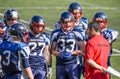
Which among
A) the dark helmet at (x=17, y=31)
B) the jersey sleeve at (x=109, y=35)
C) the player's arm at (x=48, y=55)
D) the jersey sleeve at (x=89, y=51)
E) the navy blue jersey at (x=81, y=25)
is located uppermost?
the dark helmet at (x=17, y=31)

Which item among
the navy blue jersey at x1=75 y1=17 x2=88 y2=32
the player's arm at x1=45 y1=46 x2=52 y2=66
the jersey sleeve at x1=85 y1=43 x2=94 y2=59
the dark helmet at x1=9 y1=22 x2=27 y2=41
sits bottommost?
the player's arm at x1=45 y1=46 x2=52 y2=66

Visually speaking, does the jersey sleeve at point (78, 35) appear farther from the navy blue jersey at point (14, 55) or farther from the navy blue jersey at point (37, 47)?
the navy blue jersey at point (14, 55)

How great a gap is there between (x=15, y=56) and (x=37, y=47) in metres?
2.07

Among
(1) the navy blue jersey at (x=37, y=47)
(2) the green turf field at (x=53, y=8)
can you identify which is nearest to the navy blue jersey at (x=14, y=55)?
(1) the navy blue jersey at (x=37, y=47)

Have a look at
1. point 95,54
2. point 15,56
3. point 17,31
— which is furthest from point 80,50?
point 15,56

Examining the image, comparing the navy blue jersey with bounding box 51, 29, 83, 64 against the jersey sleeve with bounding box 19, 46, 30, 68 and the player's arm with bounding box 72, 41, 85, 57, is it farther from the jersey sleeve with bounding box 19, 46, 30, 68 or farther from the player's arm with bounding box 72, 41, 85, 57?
the jersey sleeve with bounding box 19, 46, 30, 68

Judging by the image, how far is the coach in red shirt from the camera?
9461mm

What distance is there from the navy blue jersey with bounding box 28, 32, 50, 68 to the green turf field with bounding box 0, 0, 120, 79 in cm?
1059

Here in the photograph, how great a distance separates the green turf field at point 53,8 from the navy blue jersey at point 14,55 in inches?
496

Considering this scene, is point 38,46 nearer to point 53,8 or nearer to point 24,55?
point 24,55

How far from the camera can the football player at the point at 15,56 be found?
29.5ft

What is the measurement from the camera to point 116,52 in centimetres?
1708

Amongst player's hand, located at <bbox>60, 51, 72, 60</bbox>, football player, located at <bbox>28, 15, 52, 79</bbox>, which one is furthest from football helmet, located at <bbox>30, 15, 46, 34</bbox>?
player's hand, located at <bbox>60, 51, 72, 60</bbox>

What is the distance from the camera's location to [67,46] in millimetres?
11172
